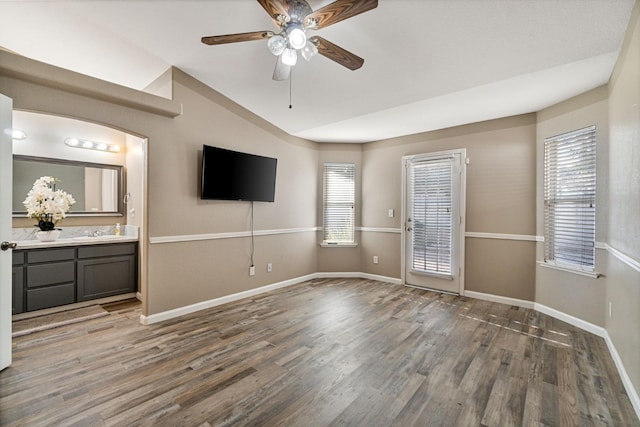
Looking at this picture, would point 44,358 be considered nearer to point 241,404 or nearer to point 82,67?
point 241,404

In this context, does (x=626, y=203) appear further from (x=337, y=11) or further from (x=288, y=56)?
(x=288, y=56)

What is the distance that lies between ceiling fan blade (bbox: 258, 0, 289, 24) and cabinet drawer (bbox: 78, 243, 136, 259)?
3.66m

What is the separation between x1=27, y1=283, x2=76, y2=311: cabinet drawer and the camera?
330 centimetres

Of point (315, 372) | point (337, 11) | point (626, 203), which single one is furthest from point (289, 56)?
point (626, 203)

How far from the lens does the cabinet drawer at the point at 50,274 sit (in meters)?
3.29

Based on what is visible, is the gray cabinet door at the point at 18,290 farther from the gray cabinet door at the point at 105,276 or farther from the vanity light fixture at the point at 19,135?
the vanity light fixture at the point at 19,135

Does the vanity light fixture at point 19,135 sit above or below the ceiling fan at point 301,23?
below

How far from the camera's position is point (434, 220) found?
14.5 ft

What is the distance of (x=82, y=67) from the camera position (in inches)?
137

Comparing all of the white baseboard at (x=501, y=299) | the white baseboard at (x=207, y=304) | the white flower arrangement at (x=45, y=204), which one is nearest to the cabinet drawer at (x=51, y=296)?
the white flower arrangement at (x=45, y=204)

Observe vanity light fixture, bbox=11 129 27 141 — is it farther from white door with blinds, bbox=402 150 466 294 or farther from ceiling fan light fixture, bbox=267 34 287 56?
white door with blinds, bbox=402 150 466 294

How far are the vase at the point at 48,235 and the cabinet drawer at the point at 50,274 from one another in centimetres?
33

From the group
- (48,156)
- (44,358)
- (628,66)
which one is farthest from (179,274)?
(628,66)

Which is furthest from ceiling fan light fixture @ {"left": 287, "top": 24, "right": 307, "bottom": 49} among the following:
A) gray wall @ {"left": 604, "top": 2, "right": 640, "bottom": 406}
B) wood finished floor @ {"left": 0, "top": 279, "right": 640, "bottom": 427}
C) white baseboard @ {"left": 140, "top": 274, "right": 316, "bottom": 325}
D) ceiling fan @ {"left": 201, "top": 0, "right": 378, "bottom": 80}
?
white baseboard @ {"left": 140, "top": 274, "right": 316, "bottom": 325}
